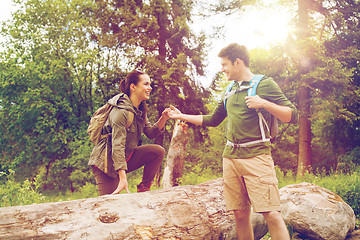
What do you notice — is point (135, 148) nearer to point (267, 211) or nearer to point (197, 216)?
point (197, 216)

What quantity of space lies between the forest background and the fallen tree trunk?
4.18 meters

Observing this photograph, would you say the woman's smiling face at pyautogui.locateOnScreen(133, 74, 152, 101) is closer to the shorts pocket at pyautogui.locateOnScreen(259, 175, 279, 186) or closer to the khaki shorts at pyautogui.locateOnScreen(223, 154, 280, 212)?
the khaki shorts at pyautogui.locateOnScreen(223, 154, 280, 212)

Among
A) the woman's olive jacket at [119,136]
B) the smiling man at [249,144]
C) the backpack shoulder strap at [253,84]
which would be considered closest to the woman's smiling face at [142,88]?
the woman's olive jacket at [119,136]

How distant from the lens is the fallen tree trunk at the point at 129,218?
109 inches

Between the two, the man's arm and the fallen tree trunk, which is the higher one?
the man's arm

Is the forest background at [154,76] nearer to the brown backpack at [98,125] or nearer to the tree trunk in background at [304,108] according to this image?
the tree trunk in background at [304,108]

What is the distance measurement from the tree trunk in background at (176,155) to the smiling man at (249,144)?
5.05m

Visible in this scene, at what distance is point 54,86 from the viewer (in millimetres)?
22375

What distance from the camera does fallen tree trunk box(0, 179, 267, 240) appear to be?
2.77m

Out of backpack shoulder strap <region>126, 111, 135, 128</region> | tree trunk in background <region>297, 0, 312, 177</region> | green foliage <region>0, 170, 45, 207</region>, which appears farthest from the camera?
tree trunk in background <region>297, 0, 312, 177</region>

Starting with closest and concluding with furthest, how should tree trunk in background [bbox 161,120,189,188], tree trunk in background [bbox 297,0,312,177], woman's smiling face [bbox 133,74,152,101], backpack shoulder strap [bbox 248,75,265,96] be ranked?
1. backpack shoulder strap [bbox 248,75,265,96]
2. woman's smiling face [bbox 133,74,152,101]
3. tree trunk in background [bbox 161,120,189,188]
4. tree trunk in background [bbox 297,0,312,177]

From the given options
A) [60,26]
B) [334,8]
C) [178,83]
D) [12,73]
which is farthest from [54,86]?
[334,8]

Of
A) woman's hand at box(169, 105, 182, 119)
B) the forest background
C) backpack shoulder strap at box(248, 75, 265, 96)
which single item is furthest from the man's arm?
the forest background

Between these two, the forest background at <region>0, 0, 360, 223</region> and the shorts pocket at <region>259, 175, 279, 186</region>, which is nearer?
the shorts pocket at <region>259, 175, 279, 186</region>
